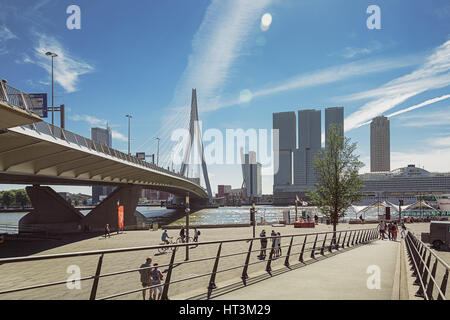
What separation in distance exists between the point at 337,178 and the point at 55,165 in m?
24.4

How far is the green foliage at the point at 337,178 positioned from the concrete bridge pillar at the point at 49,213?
33739mm

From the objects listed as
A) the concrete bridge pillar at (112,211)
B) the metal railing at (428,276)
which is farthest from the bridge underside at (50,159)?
the metal railing at (428,276)

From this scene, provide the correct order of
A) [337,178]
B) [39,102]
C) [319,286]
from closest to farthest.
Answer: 1. [319,286]
2. [39,102]
3. [337,178]

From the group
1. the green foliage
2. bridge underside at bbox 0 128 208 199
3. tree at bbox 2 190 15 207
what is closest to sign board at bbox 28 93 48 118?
bridge underside at bbox 0 128 208 199

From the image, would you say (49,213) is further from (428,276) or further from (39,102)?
(428,276)

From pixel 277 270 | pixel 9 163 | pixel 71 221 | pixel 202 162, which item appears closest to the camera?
pixel 277 270

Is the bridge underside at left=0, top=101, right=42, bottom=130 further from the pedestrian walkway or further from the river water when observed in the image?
the river water

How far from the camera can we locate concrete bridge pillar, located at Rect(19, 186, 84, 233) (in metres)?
47.5

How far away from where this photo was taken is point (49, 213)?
48531 millimetres

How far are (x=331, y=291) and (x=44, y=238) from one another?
35832 mm

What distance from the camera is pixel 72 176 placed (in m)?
38.3

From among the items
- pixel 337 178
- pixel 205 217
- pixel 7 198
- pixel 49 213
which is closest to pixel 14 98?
pixel 337 178
